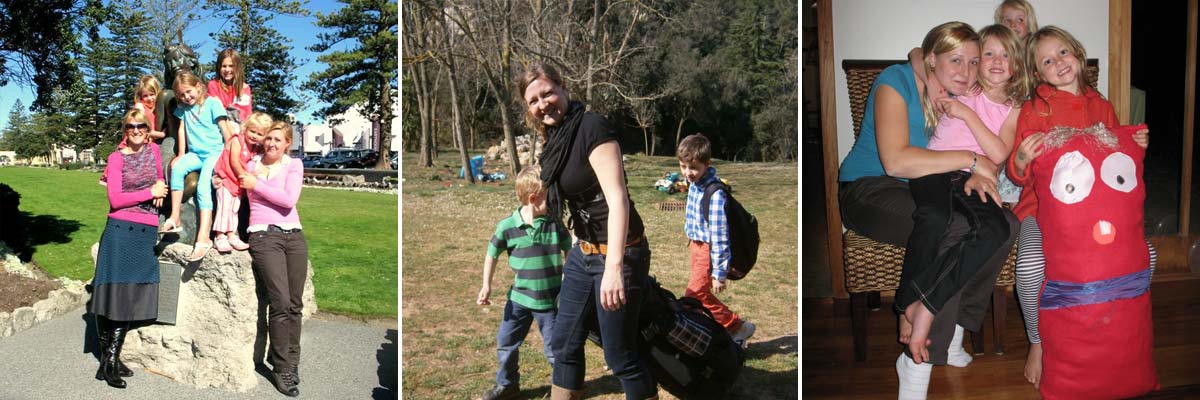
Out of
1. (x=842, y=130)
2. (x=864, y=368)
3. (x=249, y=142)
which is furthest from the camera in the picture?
(x=842, y=130)

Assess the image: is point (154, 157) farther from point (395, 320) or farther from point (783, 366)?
point (783, 366)

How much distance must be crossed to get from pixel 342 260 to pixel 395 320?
39 cm

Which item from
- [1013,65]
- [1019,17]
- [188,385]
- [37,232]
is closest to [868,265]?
[1013,65]

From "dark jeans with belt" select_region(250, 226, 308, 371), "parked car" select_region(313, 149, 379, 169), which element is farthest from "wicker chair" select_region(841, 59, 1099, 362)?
"dark jeans with belt" select_region(250, 226, 308, 371)

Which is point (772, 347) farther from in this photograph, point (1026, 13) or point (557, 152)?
point (1026, 13)

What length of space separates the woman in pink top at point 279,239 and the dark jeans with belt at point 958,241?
2.44m

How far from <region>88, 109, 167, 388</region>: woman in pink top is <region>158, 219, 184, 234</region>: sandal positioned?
0.03 meters

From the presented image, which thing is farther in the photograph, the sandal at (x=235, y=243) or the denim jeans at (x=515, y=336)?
the sandal at (x=235, y=243)

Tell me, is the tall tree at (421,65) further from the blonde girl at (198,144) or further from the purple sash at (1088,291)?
the purple sash at (1088,291)

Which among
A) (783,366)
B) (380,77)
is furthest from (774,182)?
(380,77)

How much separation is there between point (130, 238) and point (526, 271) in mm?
1847

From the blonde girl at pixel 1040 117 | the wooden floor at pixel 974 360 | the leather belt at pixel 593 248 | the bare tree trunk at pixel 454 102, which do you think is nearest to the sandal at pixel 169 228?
the bare tree trunk at pixel 454 102

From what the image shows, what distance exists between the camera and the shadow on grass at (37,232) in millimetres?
4379

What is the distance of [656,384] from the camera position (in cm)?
332
